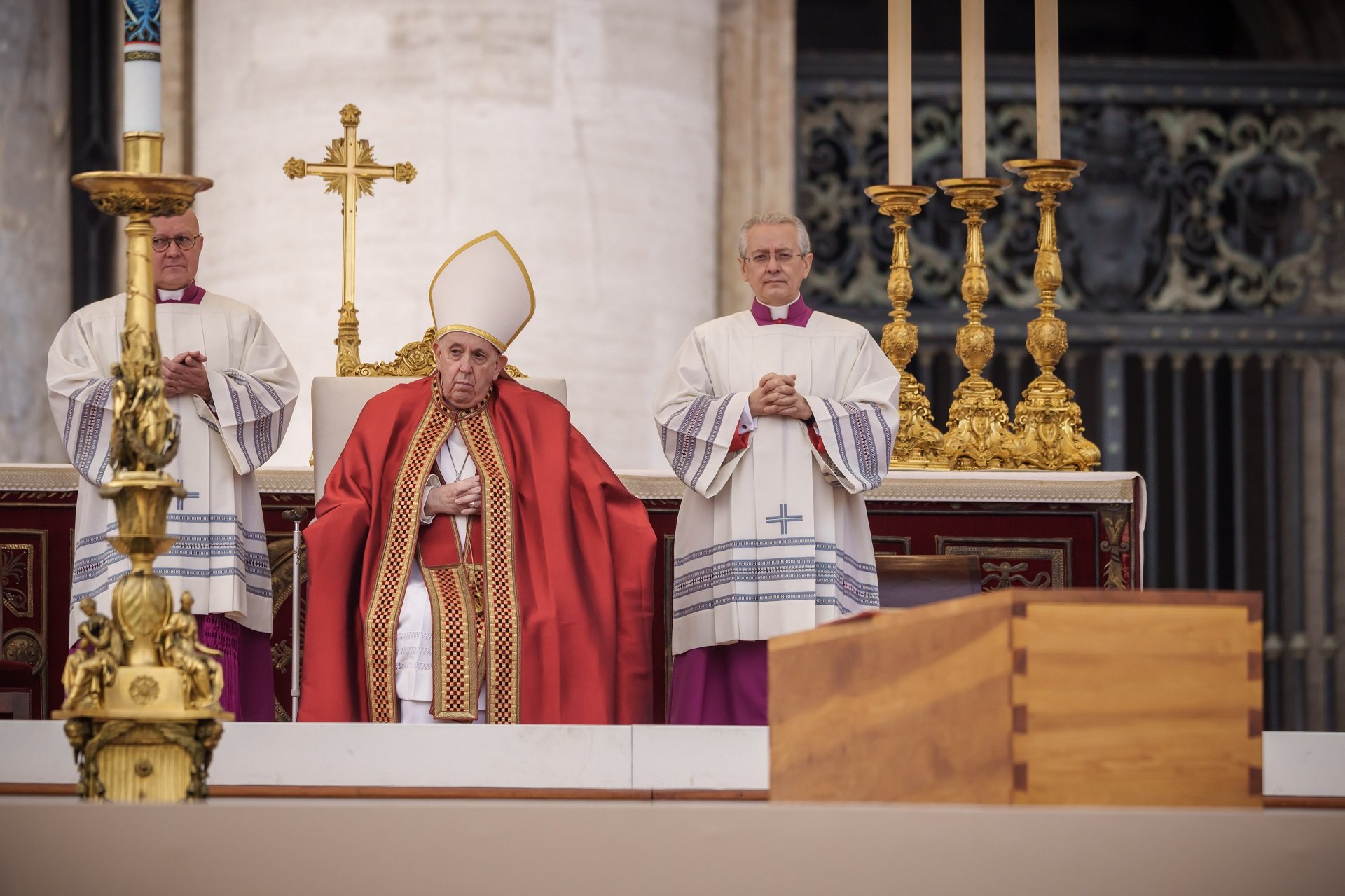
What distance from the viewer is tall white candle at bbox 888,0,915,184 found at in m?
6.63

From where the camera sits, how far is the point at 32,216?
9.31m

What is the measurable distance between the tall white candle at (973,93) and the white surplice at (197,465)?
223cm

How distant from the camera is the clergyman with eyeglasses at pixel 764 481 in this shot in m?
5.58

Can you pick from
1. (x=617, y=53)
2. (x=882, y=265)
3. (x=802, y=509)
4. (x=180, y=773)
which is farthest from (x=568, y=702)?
(x=882, y=265)

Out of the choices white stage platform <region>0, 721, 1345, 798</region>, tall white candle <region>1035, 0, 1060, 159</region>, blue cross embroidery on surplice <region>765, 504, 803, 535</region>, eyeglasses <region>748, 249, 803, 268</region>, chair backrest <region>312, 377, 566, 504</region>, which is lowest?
white stage platform <region>0, 721, 1345, 798</region>

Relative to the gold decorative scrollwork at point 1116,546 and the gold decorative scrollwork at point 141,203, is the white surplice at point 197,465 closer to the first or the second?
the gold decorative scrollwork at point 1116,546

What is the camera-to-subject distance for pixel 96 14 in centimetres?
970

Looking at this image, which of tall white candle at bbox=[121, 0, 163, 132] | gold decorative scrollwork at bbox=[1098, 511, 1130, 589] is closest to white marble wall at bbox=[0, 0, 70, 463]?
gold decorative scrollwork at bbox=[1098, 511, 1130, 589]

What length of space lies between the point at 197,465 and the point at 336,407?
0.41 meters

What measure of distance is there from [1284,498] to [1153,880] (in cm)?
776

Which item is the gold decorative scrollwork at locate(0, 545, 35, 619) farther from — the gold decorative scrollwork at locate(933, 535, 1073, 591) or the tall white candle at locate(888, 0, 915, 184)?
the tall white candle at locate(888, 0, 915, 184)

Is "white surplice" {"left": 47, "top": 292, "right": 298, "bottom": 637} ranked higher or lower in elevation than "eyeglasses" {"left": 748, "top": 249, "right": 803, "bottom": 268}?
lower

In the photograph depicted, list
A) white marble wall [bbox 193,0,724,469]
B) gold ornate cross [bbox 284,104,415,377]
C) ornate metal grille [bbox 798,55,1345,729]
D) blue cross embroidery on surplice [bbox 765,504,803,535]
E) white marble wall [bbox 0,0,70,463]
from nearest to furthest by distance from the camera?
blue cross embroidery on surplice [bbox 765,504,803,535]
gold ornate cross [bbox 284,104,415,377]
white marble wall [bbox 193,0,724,469]
white marble wall [bbox 0,0,70,463]
ornate metal grille [bbox 798,55,1345,729]

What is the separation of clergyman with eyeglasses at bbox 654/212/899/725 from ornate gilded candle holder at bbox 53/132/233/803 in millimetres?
2747
